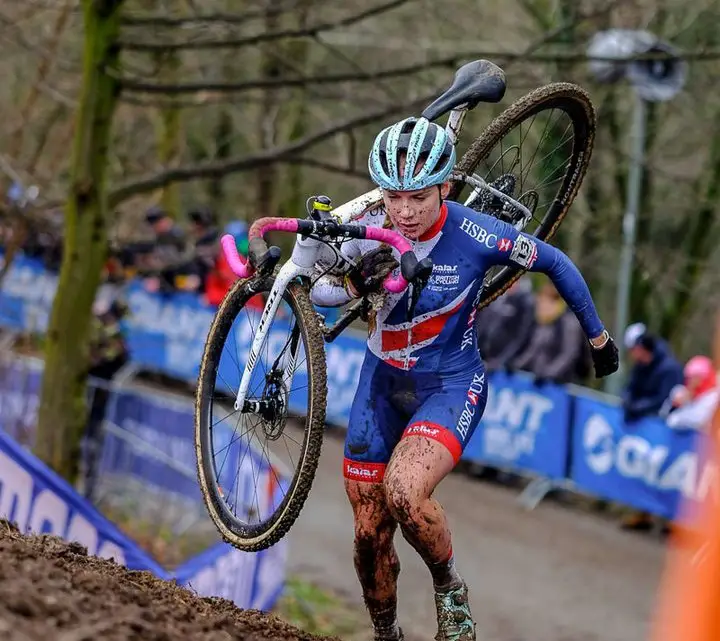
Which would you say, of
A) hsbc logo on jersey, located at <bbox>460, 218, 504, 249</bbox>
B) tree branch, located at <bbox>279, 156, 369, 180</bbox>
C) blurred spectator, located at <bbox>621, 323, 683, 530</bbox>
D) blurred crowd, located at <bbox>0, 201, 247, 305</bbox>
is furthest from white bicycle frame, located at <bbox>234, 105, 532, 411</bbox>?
blurred crowd, located at <bbox>0, 201, 247, 305</bbox>

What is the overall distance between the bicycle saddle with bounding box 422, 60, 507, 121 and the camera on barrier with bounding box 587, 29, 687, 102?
15.7ft

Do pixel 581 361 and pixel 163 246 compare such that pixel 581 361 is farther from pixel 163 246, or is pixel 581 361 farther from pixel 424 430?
pixel 424 430

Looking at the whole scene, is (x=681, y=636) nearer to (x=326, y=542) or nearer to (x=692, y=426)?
(x=692, y=426)

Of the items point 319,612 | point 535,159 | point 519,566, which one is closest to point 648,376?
point 519,566

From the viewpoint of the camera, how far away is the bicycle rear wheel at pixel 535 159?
637 cm

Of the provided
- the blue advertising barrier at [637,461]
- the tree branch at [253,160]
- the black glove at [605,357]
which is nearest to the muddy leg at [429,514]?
the black glove at [605,357]

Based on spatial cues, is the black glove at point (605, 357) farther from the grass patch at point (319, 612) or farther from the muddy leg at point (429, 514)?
the grass patch at point (319, 612)

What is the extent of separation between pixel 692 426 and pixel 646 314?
11.1 meters

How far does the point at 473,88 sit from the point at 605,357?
1.55 m

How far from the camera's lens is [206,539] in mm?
12844

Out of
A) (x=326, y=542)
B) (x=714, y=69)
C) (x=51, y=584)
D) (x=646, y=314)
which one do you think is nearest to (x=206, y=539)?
(x=326, y=542)

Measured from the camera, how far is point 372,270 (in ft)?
18.1

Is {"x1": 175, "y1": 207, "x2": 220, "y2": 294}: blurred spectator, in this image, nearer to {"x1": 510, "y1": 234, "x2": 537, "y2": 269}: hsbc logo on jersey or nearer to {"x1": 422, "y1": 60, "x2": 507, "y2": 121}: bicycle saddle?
{"x1": 422, "y1": 60, "x2": 507, "y2": 121}: bicycle saddle

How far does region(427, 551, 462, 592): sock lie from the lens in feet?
18.8
